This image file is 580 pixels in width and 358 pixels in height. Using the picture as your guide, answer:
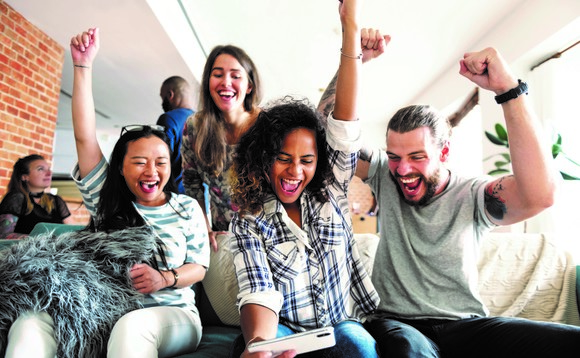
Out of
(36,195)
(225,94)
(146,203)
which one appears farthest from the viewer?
(36,195)

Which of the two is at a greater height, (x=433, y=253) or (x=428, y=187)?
(x=428, y=187)

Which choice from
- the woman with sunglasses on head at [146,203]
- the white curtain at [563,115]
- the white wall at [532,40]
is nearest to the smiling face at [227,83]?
the woman with sunglasses on head at [146,203]

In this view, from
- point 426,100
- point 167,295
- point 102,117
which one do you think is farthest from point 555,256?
point 102,117

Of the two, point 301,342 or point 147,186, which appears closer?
point 301,342

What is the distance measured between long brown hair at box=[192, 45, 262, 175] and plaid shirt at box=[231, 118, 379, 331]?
0.64 metres

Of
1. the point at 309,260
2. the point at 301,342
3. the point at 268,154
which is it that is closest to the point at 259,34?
the point at 268,154

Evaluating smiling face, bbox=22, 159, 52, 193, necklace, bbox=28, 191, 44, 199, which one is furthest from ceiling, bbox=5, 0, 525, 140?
necklace, bbox=28, 191, 44, 199

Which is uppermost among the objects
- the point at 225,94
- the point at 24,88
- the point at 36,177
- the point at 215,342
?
the point at 24,88

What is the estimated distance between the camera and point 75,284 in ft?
3.87

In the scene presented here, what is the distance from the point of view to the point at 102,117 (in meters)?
7.77

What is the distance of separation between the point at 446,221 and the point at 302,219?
479mm

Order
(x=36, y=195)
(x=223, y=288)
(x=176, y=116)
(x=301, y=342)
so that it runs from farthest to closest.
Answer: (x=36, y=195)
(x=176, y=116)
(x=223, y=288)
(x=301, y=342)

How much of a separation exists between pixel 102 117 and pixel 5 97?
14.0 feet

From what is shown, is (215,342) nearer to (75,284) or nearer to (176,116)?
(75,284)
